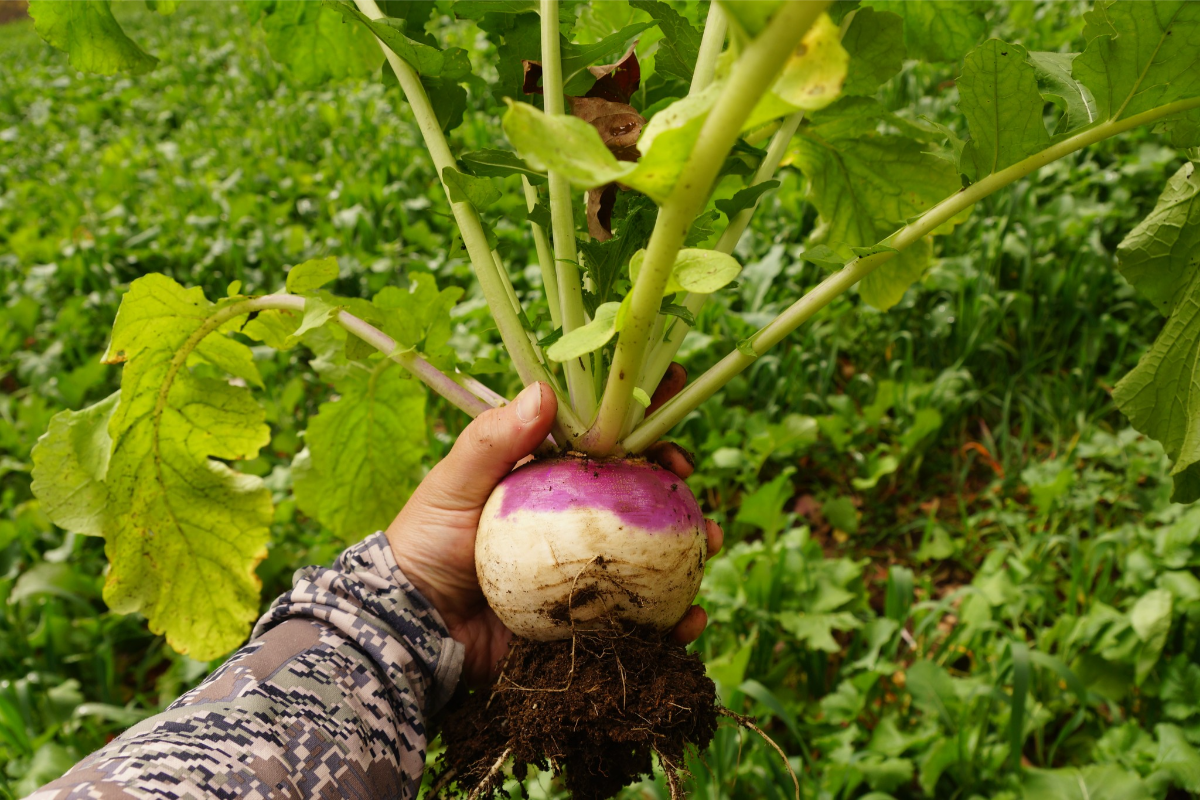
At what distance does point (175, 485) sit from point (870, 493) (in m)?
2.11

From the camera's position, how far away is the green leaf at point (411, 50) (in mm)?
1212

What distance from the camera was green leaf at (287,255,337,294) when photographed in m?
1.47

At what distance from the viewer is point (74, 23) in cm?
149

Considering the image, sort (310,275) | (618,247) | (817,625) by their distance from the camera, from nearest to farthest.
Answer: (618,247), (310,275), (817,625)

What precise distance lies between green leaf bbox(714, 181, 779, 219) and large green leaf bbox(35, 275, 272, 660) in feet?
3.15

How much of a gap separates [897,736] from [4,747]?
7.49ft

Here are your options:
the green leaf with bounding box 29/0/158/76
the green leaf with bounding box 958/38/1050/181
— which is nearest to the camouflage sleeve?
the green leaf with bounding box 29/0/158/76

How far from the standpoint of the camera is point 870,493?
2689mm

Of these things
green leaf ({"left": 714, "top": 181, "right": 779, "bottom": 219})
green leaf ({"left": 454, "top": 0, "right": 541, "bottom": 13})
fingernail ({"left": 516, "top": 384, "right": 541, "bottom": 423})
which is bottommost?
fingernail ({"left": 516, "top": 384, "right": 541, "bottom": 423})

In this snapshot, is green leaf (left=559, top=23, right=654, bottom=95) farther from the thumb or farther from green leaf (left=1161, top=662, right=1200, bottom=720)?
green leaf (left=1161, top=662, right=1200, bottom=720)

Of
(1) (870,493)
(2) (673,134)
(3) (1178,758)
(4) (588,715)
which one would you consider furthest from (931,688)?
(2) (673,134)

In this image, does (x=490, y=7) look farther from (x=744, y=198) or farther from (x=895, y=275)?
(x=895, y=275)

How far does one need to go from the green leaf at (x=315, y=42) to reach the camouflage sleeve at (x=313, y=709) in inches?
39.9

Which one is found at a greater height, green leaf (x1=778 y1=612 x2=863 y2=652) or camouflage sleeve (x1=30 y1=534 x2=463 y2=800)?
camouflage sleeve (x1=30 y1=534 x2=463 y2=800)
